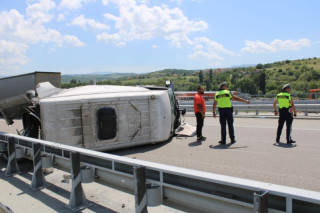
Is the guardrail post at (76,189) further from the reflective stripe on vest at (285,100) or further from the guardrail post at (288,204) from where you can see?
the reflective stripe on vest at (285,100)

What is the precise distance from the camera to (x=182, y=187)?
3.16m

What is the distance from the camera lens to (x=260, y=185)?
259cm

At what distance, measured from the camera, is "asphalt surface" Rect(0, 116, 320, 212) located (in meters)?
4.72

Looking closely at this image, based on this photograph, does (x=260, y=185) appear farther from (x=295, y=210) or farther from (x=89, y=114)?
(x=89, y=114)

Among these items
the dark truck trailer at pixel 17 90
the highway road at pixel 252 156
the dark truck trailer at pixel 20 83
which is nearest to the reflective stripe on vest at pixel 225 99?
the highway road at pixel 252 156

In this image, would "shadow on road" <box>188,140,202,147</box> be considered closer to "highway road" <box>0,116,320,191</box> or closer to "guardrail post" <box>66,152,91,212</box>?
"highway road" <box>0,116,320,191</box>

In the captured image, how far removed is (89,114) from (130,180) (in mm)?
4024

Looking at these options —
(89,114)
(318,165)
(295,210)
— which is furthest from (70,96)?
(295,210)

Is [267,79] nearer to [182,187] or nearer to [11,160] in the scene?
[11,160]

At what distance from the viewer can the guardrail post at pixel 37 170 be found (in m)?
5.33

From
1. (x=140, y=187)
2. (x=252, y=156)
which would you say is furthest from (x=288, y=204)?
(x=252, y=156)

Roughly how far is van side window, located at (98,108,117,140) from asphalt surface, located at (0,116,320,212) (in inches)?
28.8

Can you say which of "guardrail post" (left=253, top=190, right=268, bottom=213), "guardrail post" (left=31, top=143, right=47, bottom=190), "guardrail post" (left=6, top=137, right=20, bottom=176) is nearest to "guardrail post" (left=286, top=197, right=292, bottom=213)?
Result: "guardrail post" (left=253, top=190, right=268, bottom=213)

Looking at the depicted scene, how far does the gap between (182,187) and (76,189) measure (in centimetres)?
188
